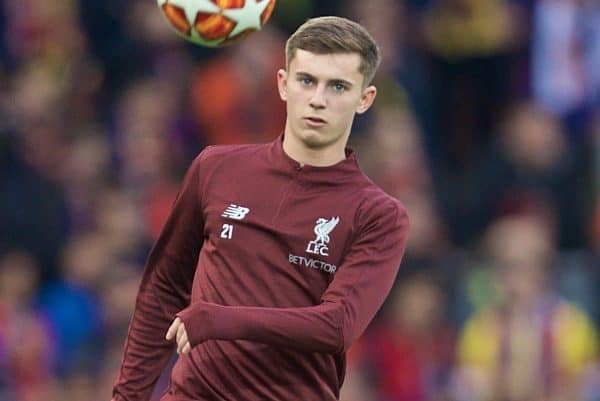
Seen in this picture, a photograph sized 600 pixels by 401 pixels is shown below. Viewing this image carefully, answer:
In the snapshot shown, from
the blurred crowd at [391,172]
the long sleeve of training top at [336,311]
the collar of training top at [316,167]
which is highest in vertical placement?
the collar of training top at [316,167]

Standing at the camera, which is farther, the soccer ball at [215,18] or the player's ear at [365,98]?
the soccer ball at [215,18]

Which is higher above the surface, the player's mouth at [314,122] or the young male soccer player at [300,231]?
the player's mouth at [314,122]

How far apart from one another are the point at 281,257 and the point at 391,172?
5306 mm

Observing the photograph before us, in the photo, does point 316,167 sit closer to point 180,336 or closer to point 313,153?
point 313,153

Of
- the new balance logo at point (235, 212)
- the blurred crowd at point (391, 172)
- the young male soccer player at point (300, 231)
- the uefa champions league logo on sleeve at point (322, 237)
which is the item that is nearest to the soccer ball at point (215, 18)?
the young male soccer player at point (300, 231)

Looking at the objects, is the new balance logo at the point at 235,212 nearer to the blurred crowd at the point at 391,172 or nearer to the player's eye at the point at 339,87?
the player's eye at the point at 339,87

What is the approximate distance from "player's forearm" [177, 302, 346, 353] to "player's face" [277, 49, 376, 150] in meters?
0.64

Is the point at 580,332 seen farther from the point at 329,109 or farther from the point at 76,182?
the point at 329,109

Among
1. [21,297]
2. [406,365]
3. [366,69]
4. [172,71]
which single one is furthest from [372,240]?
[172,71]

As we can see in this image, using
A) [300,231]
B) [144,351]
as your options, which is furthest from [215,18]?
[144,351]

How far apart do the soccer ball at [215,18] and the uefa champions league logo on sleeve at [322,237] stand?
0.88 meters

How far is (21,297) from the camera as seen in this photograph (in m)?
10.5

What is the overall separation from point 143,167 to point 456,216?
7.03 ft

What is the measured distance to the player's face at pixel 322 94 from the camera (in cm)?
581
